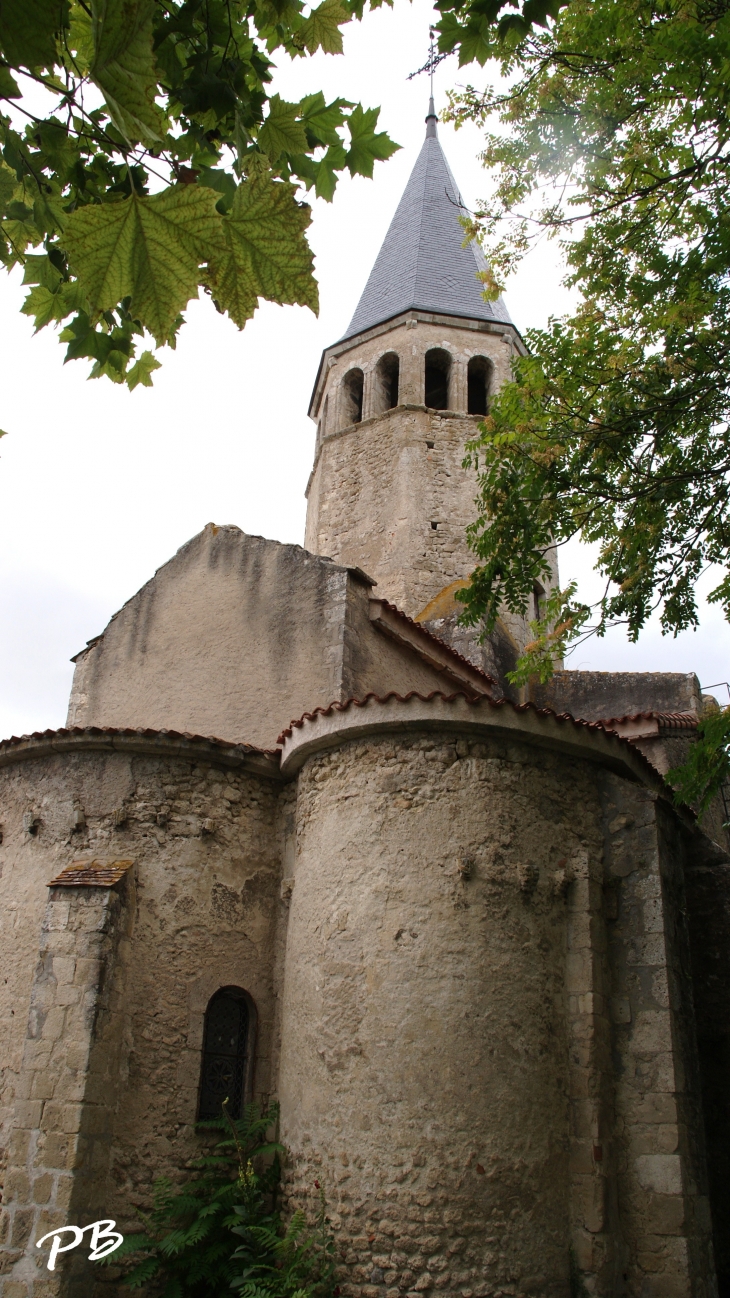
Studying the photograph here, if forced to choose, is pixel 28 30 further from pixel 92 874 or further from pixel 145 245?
pixel 92 874

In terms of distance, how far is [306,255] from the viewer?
2785 millimetres

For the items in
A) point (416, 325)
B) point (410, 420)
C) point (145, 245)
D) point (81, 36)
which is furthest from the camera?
point (416, 325)

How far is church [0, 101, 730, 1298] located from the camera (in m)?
6.96

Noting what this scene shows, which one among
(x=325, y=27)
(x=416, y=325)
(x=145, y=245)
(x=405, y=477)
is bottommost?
(x=145, y=245)

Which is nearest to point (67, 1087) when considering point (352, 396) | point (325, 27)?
point (325, 27)

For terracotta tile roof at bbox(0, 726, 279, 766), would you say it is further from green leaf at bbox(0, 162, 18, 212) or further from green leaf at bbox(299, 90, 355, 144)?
green leaf at bbox(299, 90, 355, 144)

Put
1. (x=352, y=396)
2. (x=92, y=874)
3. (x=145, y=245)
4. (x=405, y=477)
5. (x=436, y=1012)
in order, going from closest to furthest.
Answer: (x=145, y=245)
(x=436, y=1012)
(x=92, y=874)
(x=405, y=477)
(x=352, y=396)

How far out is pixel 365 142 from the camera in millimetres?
3701

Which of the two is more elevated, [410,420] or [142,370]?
[410,420]

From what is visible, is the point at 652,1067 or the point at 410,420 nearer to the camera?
the point at 652,1067

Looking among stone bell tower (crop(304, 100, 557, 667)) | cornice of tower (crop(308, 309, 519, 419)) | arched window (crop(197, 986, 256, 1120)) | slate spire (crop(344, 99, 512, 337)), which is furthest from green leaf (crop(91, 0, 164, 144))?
cornice of tower (crop(308, 309, 519, 419))

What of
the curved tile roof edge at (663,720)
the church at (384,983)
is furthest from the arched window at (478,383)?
the church at (384,983)

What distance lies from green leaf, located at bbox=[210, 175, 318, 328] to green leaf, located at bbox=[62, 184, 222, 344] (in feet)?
0.51

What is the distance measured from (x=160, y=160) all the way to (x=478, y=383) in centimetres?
1726
